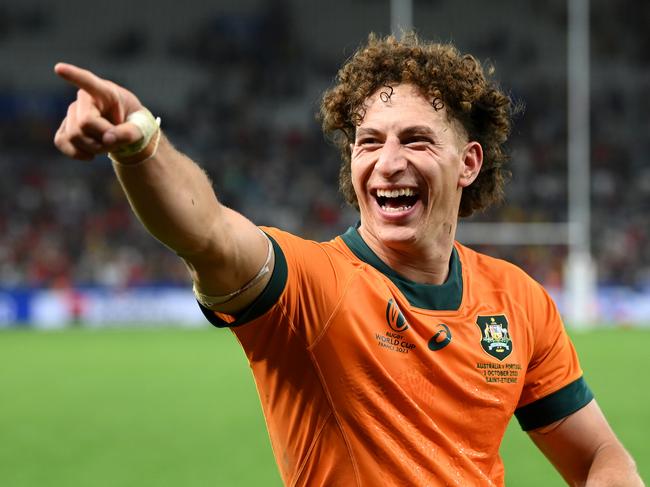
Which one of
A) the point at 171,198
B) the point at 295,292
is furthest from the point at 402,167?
the point at 171,198

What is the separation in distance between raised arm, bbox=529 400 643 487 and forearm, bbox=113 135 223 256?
144cm

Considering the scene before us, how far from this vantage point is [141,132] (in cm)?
187

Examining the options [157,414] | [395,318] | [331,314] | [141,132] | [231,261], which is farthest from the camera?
[157,414]

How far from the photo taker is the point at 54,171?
83.6ft

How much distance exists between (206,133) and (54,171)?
13.2 ft

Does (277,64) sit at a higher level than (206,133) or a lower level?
higher

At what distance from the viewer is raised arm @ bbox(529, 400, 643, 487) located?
2.86m

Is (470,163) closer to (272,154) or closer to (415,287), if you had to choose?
(415,287)

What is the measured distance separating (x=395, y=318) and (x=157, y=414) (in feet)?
23.1

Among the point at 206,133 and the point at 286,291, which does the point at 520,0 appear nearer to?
the point at 206,133

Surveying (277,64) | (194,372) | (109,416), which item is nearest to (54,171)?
(277,64)

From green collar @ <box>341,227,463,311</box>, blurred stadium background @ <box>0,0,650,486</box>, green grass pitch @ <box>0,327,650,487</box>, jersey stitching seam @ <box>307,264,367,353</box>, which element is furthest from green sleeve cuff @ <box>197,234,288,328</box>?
blurred stadium background @ <box>0,0,650,486</box>

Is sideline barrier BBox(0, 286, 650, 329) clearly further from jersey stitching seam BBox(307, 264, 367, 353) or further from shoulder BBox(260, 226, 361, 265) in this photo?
jersey stitching seam BBox(307, 264, 367, 353)

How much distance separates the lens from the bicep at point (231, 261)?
81.9 inches
